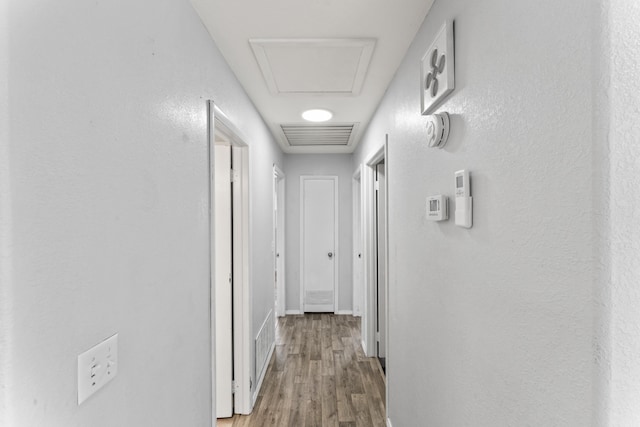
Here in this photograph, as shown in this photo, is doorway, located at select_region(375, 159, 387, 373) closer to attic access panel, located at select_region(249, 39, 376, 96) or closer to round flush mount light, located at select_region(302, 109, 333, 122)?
round flush mount light, located at select_region(302, 109, 333, 122)

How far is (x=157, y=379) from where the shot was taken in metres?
1.17

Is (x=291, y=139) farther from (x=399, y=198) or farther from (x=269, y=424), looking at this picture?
(x=269, y=424)

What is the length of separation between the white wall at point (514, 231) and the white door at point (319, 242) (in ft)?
11.1

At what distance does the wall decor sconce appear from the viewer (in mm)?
1254

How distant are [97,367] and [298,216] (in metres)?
4.15

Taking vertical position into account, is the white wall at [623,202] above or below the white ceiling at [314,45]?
below

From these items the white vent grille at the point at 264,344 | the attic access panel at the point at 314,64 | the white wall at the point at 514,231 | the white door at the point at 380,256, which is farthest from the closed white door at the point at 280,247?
the white wall at the point at 514,231

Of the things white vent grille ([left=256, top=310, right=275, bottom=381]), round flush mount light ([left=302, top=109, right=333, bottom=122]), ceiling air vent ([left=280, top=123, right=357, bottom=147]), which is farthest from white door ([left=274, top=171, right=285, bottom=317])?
round flush mount light ([left=302, top=109, right=333, bottom=122])

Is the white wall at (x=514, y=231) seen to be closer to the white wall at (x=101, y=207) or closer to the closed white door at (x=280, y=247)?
the white wall at (x=101, y=207)

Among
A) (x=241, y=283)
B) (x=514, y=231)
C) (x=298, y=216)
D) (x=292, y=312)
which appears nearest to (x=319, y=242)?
(x=298, y=216)

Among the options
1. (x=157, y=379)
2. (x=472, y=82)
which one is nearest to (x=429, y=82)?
(x=472, y=82)

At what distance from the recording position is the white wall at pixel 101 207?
64 cm

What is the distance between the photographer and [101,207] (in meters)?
0.87

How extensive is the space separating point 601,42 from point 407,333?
1.60 m
